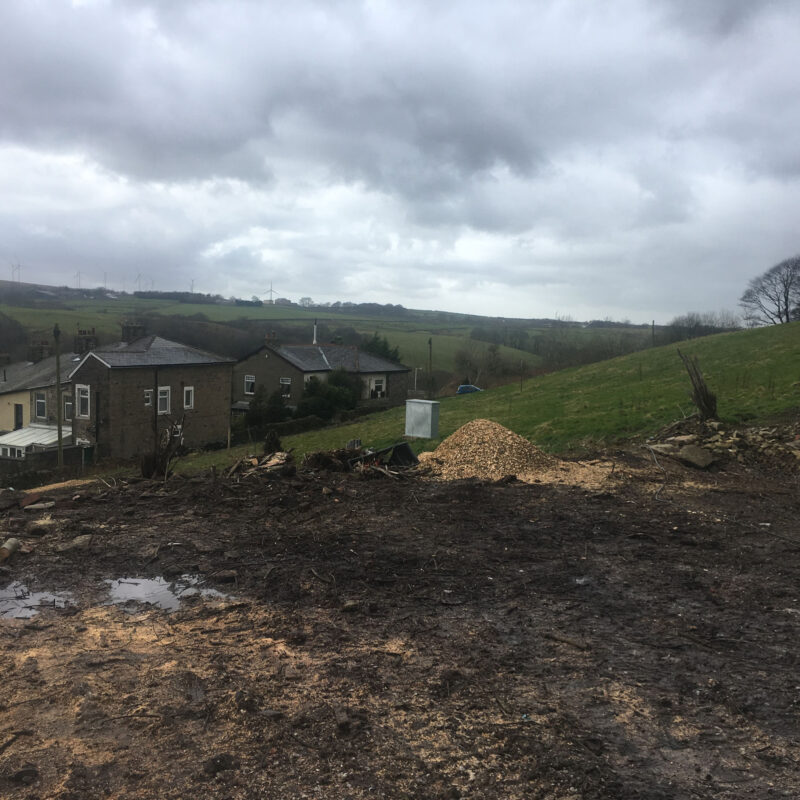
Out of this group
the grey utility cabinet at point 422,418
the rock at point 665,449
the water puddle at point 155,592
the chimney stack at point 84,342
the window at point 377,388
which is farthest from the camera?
the window at point 377,388

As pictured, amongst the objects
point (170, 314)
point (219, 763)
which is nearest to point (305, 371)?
point (219, 763)

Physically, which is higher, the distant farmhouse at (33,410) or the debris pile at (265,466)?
the debris pile at (265,466)

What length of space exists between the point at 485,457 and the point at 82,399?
26006mm

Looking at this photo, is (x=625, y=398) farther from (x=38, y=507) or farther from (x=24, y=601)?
(x=24, y=601)

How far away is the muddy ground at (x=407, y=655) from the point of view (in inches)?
150

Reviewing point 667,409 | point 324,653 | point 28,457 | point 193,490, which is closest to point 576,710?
point 324,653

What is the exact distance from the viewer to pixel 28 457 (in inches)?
1153

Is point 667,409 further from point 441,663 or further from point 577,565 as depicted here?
point 441,663

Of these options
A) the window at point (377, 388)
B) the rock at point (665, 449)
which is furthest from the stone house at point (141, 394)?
the rock at point (665, 449)

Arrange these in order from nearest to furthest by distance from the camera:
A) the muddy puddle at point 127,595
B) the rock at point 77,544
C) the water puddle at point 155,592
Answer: the muddy puddle at point 127,595, the water puddle at point 155,592, the rock at point 77,544

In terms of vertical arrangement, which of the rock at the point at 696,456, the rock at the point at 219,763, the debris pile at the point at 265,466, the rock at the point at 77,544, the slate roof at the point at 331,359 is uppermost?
the slate roof at the point at 331,359

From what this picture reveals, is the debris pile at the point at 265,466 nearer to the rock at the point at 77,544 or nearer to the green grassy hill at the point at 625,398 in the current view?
the rock at the point at 77,544

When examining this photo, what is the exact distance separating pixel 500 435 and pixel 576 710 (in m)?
8.79

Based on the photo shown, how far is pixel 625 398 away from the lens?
22.5m
